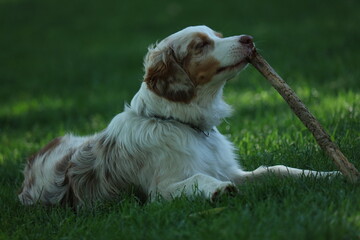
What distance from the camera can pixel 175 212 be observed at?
14.9 ft

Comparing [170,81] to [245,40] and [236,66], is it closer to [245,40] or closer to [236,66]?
[236,66]

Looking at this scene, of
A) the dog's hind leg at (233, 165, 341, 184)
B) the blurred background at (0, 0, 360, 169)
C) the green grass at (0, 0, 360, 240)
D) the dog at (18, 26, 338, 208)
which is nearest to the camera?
the green grass at (0, 0, 360, 240)

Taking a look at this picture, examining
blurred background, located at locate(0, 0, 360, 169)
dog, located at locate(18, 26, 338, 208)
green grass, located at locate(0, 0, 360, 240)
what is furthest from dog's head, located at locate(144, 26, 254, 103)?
blurred background, located at locate(0, 0, 360, 169)

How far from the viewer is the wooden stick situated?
4770 mm

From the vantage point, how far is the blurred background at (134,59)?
8906 millimetres

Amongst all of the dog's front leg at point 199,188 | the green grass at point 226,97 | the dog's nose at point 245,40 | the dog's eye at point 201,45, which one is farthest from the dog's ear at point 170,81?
the green grass at point 226,97

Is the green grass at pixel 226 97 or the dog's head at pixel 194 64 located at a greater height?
the dog's head at pixel 194 64

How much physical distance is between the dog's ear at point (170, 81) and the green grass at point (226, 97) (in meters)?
1.11

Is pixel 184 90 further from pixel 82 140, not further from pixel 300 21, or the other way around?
pixel 300 21

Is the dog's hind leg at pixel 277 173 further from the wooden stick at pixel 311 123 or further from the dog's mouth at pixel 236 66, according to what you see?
the dog's mouth at pixel 236 66

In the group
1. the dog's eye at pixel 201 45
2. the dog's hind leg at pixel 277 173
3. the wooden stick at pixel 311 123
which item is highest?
the dog's eye at pixel 201 45

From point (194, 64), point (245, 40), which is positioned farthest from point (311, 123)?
point (194, 64)

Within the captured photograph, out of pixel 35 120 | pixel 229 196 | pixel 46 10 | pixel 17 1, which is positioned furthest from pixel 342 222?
pixel 17 1

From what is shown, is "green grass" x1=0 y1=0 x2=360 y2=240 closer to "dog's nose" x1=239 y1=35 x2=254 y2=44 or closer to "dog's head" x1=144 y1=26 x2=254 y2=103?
"dog's head" x1=144 y1=26 x2=254 y2=103
